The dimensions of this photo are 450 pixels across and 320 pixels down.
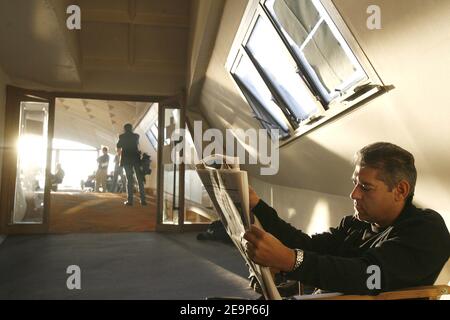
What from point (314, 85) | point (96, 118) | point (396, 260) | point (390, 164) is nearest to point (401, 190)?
point (390, 164)

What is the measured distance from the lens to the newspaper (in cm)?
96

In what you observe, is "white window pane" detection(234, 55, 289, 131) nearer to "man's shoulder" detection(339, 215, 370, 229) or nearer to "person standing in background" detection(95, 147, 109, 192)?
"man's shoulder" detection(339, 215, 370, 229)

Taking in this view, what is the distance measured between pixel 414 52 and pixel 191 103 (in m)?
4.65

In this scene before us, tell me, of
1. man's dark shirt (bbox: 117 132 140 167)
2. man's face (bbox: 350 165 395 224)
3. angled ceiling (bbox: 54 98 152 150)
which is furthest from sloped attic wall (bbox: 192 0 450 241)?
angled ceiling (bbox: 54 98 152 150)

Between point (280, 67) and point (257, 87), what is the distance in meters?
0.60

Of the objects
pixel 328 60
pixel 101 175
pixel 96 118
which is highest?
pixel 96 118

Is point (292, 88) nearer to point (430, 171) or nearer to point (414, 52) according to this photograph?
point (430, 171)

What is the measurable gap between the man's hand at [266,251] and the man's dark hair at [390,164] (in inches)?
15.8

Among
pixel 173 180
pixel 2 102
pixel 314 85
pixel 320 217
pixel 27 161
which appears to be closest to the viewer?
pixel 314 85

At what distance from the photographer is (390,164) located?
1.17m

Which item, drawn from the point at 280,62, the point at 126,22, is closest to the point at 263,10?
the point at 280,62

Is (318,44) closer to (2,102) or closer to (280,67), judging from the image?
(280,67)

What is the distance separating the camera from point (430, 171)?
1.76m

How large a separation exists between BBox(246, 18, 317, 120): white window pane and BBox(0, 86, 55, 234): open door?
3590 millimetres
